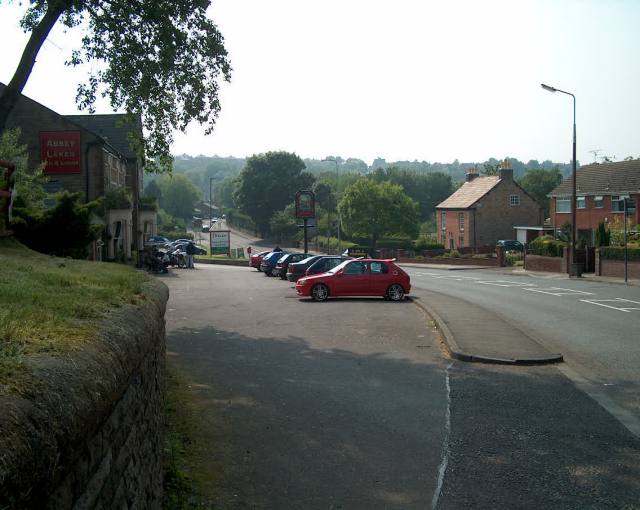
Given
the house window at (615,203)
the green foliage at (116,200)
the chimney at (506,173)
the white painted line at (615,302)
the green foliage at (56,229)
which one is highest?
the chimney at (506,173)

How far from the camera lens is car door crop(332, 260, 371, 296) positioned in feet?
84.6

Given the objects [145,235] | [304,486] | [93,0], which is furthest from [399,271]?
[145,235]

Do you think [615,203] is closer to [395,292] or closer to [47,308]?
[395,292]

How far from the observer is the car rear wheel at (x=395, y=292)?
2555 centimetres

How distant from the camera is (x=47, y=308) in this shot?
4594mm

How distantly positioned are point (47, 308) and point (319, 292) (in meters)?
21.4

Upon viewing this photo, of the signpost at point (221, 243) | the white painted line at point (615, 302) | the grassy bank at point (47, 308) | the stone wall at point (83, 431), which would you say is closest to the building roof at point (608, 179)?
the white painted line at point (615, 302)

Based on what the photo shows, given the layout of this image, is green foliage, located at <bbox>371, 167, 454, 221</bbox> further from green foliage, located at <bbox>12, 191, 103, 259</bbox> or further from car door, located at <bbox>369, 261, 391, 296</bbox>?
green foliage, located at <bbox>12, 191, 103, 259</bbox>

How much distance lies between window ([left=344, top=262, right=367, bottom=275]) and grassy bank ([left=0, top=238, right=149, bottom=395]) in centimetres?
1820

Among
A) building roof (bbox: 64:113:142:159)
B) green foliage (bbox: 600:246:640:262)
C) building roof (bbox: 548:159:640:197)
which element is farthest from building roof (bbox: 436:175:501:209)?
building roof (bbox: 64:113:142:159)

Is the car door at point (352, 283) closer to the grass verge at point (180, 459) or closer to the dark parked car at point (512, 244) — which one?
the grass verge at point (180, 459)

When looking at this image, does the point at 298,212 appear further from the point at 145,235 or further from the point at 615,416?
the point at 615,416

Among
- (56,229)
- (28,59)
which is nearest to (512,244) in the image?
(28,59)

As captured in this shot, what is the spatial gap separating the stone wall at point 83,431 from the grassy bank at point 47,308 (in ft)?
0.30
